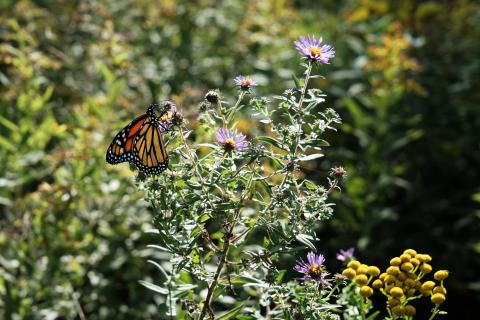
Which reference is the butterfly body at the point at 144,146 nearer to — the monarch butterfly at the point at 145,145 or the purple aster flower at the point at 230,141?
the monarch butterfly at the point at 145,145

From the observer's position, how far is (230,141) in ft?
5.84

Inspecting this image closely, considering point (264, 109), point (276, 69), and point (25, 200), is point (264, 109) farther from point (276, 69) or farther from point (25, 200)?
point (276, 69)

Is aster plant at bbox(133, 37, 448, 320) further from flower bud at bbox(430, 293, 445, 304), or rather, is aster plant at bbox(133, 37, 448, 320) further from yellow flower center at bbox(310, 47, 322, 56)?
flower bud at bbox(430, 293, 445, 304)

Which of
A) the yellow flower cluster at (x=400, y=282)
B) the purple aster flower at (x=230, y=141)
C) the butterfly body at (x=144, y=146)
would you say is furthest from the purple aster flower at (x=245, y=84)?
the yellow flower cluster at (x=400, y=282)

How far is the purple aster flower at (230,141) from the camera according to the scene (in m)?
1.78

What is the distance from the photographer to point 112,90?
3352 mm

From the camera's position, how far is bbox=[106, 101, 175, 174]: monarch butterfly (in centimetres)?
185

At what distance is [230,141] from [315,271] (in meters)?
0.40

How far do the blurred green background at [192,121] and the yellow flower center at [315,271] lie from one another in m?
1.01

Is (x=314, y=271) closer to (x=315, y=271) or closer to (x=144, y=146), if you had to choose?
(x=315, y=271)

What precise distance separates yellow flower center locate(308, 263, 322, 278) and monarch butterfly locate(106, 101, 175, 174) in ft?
1.51

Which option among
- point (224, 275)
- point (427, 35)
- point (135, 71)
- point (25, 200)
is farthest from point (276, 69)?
point (224, 275)

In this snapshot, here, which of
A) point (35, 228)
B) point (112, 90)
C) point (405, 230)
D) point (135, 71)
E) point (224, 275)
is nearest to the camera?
point (224, 275)

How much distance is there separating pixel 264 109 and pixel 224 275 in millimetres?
495
